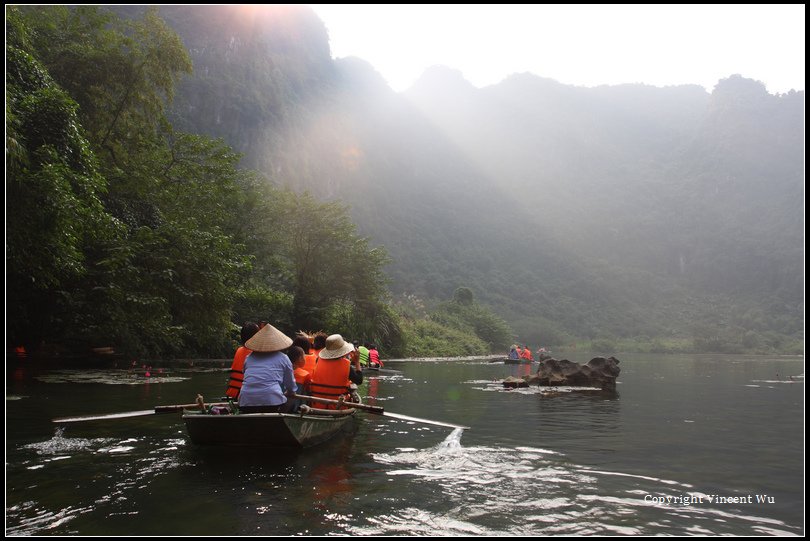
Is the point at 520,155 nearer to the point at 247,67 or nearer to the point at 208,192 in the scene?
Answer: the point at 247,67

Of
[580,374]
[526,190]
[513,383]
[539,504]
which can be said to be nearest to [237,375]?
[539,504]

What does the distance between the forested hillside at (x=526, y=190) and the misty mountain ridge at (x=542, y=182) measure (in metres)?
0.49

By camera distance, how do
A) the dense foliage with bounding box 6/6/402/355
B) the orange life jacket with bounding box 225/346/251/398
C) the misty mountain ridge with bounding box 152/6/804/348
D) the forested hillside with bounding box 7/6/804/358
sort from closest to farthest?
the orange life jacket with bounding box 225/346/251/398 → the dense foliage with bounding box 6/6/402/355 → the forested hillside with bounding box 7/6/804/358 → the misty mountain ridge with bounding box 152/6/804/348

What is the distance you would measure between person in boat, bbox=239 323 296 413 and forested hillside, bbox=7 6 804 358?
95.0ft

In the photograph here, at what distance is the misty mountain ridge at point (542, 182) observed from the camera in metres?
95.1

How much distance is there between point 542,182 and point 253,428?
154851 millimetres

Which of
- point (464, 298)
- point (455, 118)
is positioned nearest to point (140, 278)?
point (464, 298)

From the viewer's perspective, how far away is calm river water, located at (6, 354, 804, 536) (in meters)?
5.23

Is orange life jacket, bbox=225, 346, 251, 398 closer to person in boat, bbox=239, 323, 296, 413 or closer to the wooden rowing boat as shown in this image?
person in boat, bbox=239, 323, 296, 413

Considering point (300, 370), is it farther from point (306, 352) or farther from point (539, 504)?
point (539, 504)

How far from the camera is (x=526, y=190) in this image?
150 m

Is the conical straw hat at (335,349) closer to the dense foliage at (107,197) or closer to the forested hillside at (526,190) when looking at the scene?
the dense foliage at (107,197)

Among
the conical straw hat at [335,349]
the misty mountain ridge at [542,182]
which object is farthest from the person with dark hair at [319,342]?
the misty mountain ridge at [542,182]

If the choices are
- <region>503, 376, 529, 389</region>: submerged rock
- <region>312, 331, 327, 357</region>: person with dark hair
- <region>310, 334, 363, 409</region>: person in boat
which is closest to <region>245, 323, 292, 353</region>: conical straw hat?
<region>310, 334, 363, 409</region>: person in boat
